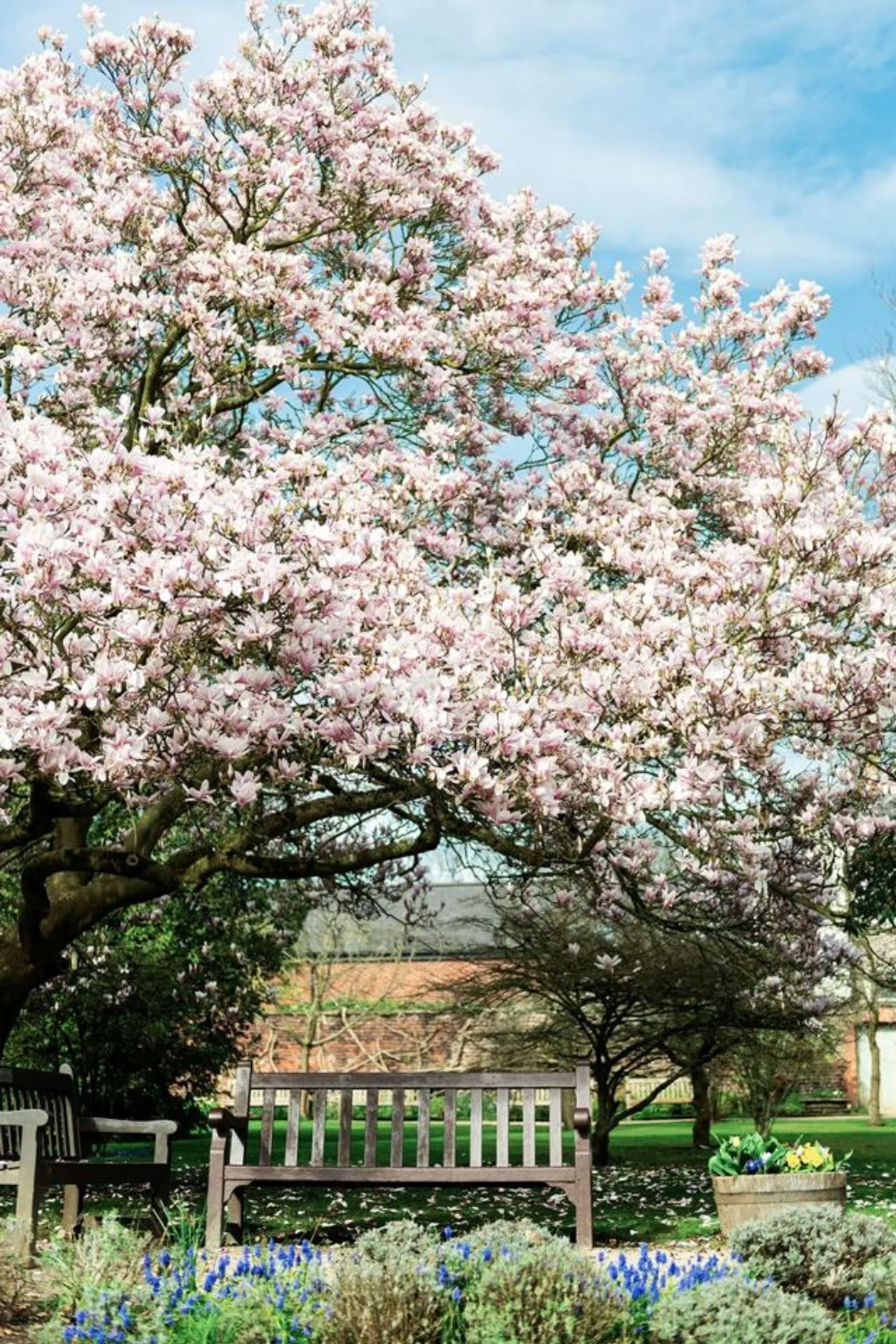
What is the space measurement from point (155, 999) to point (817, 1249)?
1255cm

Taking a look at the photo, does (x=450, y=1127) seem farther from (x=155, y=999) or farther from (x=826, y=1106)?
(x=826, y=1106)

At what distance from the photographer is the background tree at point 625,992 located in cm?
1636

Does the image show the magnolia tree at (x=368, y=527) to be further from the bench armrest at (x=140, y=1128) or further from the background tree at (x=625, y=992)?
the background tree at (x=625, y=992)

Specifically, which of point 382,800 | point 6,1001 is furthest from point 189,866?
point 6,1001

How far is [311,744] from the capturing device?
28.9 feet

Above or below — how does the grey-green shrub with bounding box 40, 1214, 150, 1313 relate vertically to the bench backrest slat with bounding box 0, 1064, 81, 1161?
below

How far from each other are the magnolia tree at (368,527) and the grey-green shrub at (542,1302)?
308 centimetres

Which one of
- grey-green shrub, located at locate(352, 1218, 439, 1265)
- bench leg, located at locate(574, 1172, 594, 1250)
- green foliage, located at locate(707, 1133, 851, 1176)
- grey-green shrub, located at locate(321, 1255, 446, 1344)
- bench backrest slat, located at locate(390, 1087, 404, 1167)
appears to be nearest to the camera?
grey-green shrub, located at locate(321, 1255, 446, 1344)

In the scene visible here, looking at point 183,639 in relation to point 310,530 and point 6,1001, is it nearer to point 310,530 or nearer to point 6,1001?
point 310,530

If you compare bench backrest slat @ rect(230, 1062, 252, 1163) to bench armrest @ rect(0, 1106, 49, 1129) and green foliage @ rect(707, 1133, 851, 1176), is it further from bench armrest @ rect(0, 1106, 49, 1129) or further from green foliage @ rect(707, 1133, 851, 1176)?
green foliage @ rect(707, 1133, 851, 1176)

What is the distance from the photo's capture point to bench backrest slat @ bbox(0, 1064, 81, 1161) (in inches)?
368

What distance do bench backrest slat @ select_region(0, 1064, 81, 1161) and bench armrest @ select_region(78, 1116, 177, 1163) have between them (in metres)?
0.10

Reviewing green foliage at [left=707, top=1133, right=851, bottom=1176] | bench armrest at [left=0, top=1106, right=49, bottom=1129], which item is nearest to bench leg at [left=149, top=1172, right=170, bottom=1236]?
bench armrest at [left=0, top=1106, right=49, bottom=1129]

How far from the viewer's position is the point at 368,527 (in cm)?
964
